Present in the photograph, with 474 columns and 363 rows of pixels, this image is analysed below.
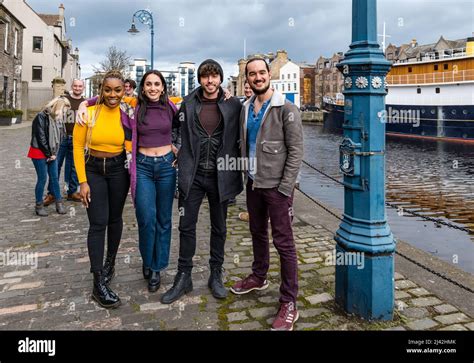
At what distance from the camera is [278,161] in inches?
127

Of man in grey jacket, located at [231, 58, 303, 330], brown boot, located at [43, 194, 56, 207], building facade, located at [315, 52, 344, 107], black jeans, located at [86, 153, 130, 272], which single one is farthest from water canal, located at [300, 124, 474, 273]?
building facade, located at [315, 52, 344, 107]

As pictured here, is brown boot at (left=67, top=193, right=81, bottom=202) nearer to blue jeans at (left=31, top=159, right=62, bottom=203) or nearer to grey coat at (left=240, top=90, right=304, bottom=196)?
blue jeans at (left=31, top=159, right=62, bottom=203)

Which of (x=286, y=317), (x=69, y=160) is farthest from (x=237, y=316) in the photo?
(x=69, y=160)

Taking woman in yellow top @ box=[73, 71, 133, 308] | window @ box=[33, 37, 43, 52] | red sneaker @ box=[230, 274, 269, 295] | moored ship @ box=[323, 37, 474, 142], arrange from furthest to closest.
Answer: window @ box=[33, 37, 43, 52] < moored ship @ box=[323, 37, 474, 142] < red sneaker @ box=[230, 274, 269, 295] < woman in yellow top @ box=[73, 71, 133, 308]

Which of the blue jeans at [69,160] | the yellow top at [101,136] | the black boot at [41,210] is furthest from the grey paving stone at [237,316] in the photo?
the blue jeans at [69,160]

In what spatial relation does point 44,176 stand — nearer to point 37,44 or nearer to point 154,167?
point 154,167

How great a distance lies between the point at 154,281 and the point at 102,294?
519 mm

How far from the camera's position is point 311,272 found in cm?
428

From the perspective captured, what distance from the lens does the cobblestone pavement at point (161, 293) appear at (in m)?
3.17

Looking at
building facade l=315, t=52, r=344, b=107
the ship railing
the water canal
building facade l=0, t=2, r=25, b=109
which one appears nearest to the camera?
the water canal

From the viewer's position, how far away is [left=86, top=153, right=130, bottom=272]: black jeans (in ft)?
11.6

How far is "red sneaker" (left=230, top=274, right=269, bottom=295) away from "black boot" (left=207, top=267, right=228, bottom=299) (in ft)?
0.37
